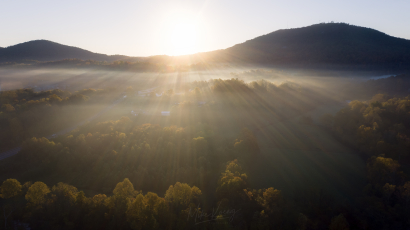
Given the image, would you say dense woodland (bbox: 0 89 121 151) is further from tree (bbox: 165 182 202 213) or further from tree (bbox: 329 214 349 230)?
tree (bbox: 329 214 349 230)

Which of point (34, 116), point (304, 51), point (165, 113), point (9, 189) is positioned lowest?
point (9, 189)

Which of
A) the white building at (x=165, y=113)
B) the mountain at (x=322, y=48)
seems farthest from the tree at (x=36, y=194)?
the mountain at (x=322, y=48)

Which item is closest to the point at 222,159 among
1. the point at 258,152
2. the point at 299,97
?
the point at 258,152

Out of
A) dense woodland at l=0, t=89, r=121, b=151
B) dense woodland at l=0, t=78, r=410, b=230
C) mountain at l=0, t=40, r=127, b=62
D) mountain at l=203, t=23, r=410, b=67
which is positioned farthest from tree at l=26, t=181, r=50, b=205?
mountain at l=0, t=40, r=127, b=62

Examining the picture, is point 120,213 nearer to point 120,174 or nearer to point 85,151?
point 120,174

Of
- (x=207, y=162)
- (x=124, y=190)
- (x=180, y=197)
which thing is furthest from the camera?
(x=207, y=162)

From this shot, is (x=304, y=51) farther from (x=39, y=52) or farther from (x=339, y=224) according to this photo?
(x=39, y=52)

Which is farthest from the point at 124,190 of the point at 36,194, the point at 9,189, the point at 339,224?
the point at 339,224

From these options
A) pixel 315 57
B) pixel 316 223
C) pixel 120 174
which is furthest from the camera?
pixel 315 57
